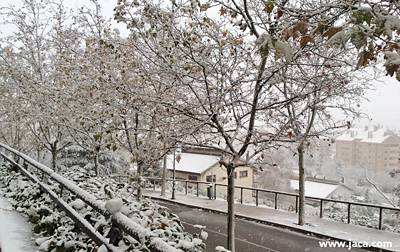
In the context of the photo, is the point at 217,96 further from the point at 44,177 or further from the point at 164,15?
the point at 44,177

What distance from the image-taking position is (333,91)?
23.1 feet

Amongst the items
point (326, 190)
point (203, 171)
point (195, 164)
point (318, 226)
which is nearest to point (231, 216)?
point (318, 226)

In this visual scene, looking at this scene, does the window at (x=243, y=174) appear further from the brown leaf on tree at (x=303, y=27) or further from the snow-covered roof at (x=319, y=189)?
the brown leaf on tree at (x=303, y=27)

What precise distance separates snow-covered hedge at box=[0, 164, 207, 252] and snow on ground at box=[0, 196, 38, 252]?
0.44 ft

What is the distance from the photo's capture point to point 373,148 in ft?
143

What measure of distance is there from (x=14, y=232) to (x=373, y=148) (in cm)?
5067

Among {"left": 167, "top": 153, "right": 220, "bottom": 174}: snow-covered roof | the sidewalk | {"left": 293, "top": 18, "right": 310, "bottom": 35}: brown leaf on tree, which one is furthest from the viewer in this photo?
{"left": 167, "top": 153, "right": 220, "bottom": 174}: snow-covered roof

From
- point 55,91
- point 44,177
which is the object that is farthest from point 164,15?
point 55,91

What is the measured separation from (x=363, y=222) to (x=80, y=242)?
49.8 feet

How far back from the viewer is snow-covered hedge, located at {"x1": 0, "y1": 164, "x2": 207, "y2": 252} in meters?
2.25

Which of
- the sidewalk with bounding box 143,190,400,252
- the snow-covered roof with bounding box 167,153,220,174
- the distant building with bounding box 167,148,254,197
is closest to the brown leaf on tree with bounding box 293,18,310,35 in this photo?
the sidewalk with bounding box 143,190,400,252

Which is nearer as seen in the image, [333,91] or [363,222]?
[333,91]

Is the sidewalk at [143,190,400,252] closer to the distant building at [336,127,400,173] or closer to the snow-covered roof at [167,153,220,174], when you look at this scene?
the snow-covered roof at [167,153,220,174]

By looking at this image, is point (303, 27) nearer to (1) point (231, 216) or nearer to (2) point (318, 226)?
(1) point (231, 216)
